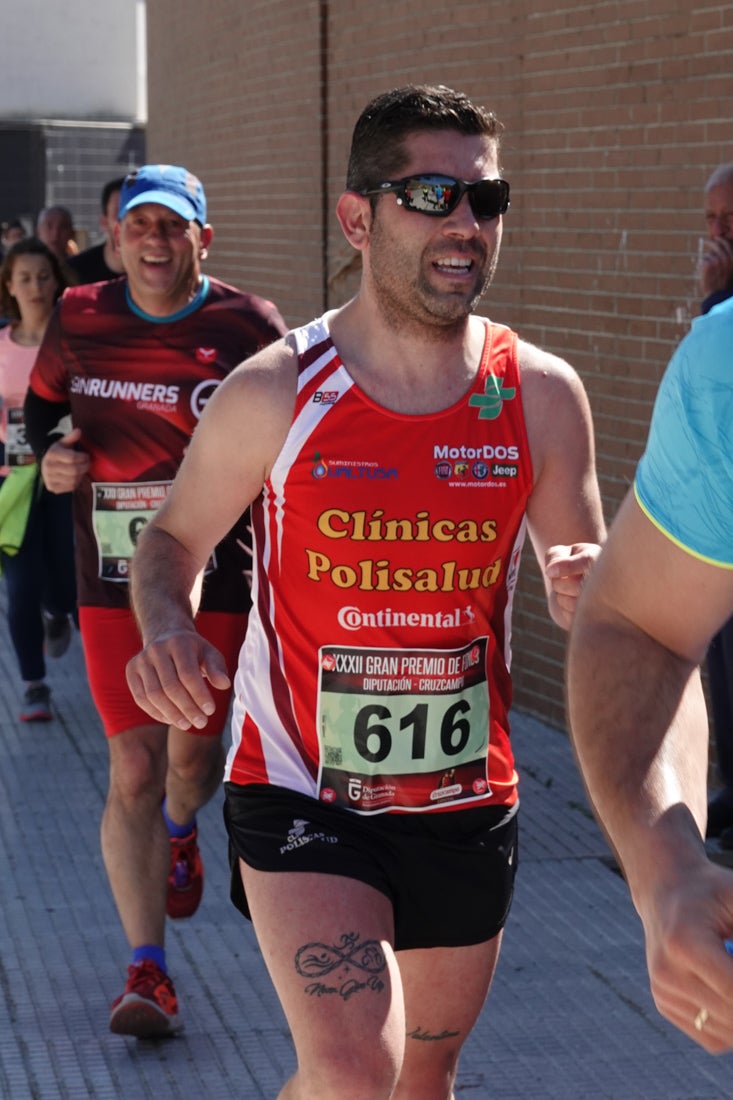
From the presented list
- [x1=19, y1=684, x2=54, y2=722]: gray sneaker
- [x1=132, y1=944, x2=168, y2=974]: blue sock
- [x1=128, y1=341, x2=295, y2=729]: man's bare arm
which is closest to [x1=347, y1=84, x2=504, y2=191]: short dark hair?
[x1=128, y1=341, x2=295, y2=729]: man's bare arm

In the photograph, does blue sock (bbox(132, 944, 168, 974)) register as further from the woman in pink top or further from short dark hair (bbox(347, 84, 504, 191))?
the woman in pink top

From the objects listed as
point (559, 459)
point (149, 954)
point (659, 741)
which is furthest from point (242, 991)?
point (659, 741)

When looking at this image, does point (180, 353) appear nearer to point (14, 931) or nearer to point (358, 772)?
point (14, 931)

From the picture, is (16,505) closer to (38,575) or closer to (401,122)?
(38,575)

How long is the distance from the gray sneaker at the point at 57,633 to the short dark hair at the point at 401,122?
20.5 ft

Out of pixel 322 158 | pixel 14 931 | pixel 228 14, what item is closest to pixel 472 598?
pixel 14 931

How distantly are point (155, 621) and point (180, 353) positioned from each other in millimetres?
2240

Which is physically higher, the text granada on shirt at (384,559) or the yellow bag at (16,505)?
the text granada on shirt at (384,559)

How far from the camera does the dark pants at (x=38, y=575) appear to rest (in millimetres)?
8734

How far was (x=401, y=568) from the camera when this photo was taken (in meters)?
3.51

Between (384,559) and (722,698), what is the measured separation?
10.5 feet

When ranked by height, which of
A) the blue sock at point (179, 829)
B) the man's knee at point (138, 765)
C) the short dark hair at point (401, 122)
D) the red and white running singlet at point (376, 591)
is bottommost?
the blue sock at point (179, 829)

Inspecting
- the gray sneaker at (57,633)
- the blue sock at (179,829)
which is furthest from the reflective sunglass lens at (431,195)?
the gray sneaker at (57,633)

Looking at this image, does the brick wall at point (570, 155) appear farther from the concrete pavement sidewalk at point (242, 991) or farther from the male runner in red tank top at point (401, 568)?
the male runner in red tank top at point (401, 568)
